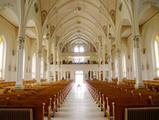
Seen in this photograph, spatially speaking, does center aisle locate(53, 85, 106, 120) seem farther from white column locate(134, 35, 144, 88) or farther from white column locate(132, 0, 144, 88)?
white column locate(132, 0, 144, 88)

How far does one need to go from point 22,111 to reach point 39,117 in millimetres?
587

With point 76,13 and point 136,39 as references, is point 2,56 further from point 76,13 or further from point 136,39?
point 136,39

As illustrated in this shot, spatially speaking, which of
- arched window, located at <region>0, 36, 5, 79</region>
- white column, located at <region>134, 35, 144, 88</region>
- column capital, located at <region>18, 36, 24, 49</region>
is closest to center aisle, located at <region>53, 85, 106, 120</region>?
white column, located at <region>134, 35, 144, 88</region>

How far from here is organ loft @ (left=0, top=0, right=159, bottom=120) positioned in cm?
545

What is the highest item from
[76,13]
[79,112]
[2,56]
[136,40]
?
[76,13]

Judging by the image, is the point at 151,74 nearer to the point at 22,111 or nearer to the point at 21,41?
the point at 21,41

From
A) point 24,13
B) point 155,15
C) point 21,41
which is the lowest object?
point 21,41

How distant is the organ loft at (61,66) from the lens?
5.45 metres

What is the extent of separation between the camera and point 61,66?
149ft

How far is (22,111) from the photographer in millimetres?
4840

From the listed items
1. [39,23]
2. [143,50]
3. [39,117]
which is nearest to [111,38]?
[143,50]

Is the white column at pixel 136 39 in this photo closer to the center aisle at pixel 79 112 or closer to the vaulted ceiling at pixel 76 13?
the center aisle at pixel 79 112

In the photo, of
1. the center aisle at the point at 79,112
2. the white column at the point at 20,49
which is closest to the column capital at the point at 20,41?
the white column at the point at 20,49

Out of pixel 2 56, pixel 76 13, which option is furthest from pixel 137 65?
pixel 76 13
